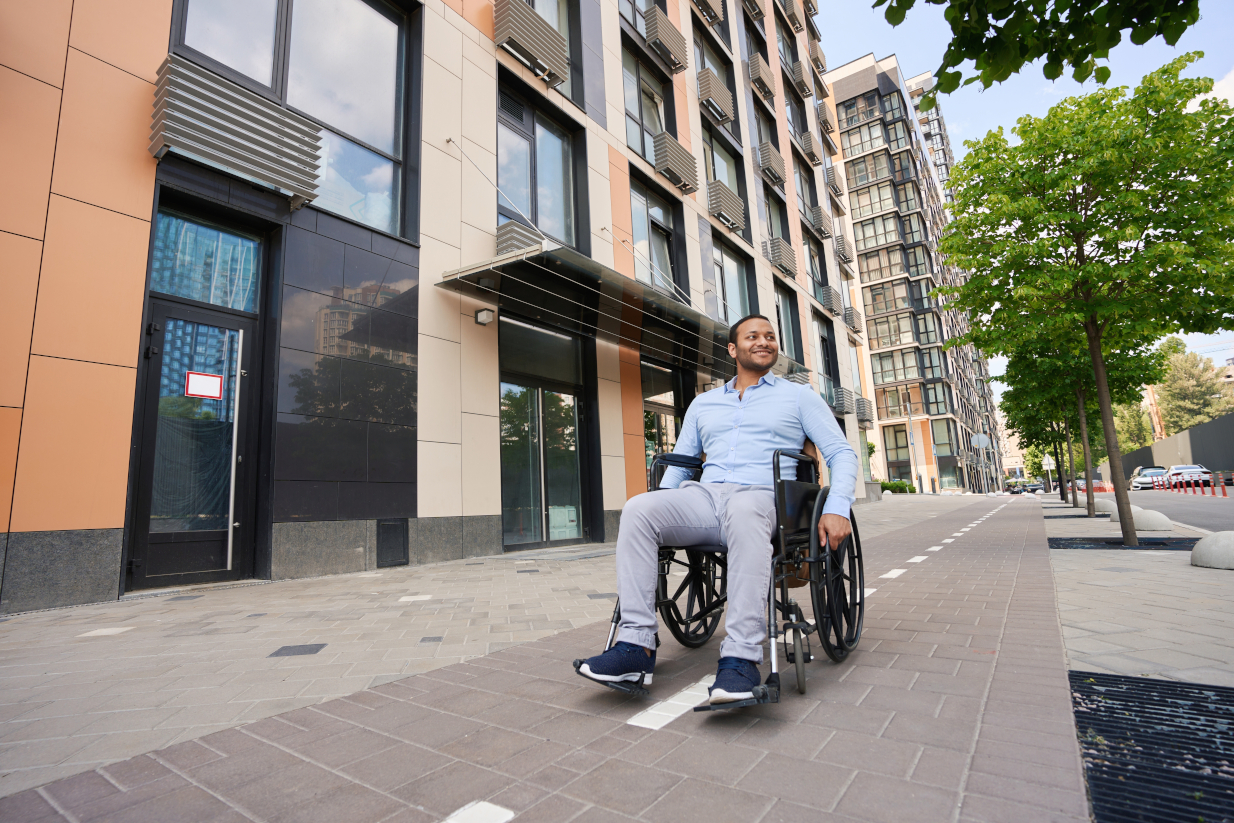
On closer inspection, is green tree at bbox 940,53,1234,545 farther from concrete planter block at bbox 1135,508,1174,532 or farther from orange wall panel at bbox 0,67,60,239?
orange wall panel at bbox 0,67,60,239

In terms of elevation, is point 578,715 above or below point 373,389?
below

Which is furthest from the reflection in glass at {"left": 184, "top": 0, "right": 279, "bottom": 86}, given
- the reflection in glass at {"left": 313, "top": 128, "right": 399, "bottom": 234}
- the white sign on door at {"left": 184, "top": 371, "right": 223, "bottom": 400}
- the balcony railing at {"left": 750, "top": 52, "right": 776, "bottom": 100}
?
the balcony railing at {"left": 750, "top": 52, "right": 776, "bottom": 100}

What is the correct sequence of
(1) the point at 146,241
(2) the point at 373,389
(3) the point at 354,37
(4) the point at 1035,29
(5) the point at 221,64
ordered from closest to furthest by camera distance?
(4) the point at 1035,29 < (1) the point at 146,241 < (5) the point at 221,64 < (2) the point at 373,389 < (3) the point at 354,37

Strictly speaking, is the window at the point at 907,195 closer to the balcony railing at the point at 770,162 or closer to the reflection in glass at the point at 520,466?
the balcony railing at the point at 770,162

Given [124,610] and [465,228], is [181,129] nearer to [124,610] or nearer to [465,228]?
[465,228]

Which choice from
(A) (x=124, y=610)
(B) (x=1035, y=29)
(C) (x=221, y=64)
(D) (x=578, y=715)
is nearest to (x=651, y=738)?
(D) (x=578, y=715)

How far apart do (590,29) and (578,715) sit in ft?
44.9

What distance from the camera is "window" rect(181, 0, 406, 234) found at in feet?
23.1

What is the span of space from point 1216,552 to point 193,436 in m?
9.84

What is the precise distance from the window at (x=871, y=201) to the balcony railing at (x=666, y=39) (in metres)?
44.7

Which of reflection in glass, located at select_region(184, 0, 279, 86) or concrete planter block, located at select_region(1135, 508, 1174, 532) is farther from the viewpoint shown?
concrete planter block, located at select_region(1135, 508, 1174, 532)

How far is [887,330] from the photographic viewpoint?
179 ft

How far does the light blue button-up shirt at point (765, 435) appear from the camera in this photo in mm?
2807

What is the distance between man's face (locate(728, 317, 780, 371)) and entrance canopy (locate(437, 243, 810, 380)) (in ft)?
17.8
